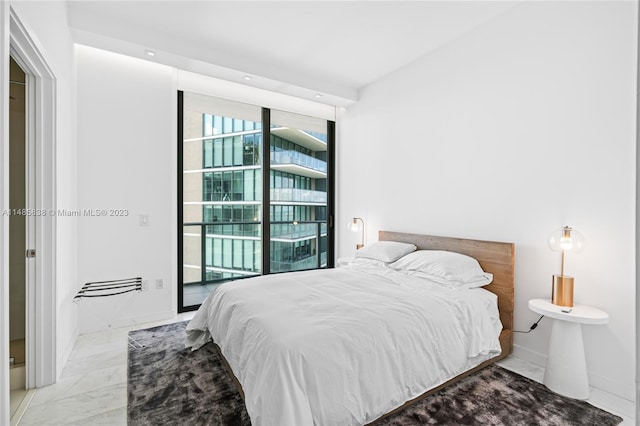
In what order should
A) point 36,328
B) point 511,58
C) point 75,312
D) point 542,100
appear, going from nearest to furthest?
point 36,328 → point 542,100 → point 511,58 → point 75,312

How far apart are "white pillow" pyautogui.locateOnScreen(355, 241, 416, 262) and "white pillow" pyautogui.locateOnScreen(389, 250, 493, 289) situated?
0.94 feet

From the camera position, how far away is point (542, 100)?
2.49 metres

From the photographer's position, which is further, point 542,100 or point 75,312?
point 75,312

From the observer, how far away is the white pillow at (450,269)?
2.55 m

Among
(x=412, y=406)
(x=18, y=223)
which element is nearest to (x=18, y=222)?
(x=18, y=223)

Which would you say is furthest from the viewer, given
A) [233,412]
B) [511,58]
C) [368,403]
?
[511,58]

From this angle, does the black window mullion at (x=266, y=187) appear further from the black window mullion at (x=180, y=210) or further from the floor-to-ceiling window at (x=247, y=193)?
the black window mullion at (x=180, y=210)

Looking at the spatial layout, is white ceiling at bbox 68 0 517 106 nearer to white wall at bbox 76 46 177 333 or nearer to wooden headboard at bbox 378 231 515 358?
white wall at bbox 76 46 177 333

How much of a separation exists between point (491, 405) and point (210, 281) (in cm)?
337

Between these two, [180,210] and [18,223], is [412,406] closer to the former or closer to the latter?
[18,223]

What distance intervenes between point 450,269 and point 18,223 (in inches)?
124

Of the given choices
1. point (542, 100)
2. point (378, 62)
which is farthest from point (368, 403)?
point (378, 62)

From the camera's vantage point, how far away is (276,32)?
3.08m

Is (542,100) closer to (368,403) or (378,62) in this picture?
(378,62)
